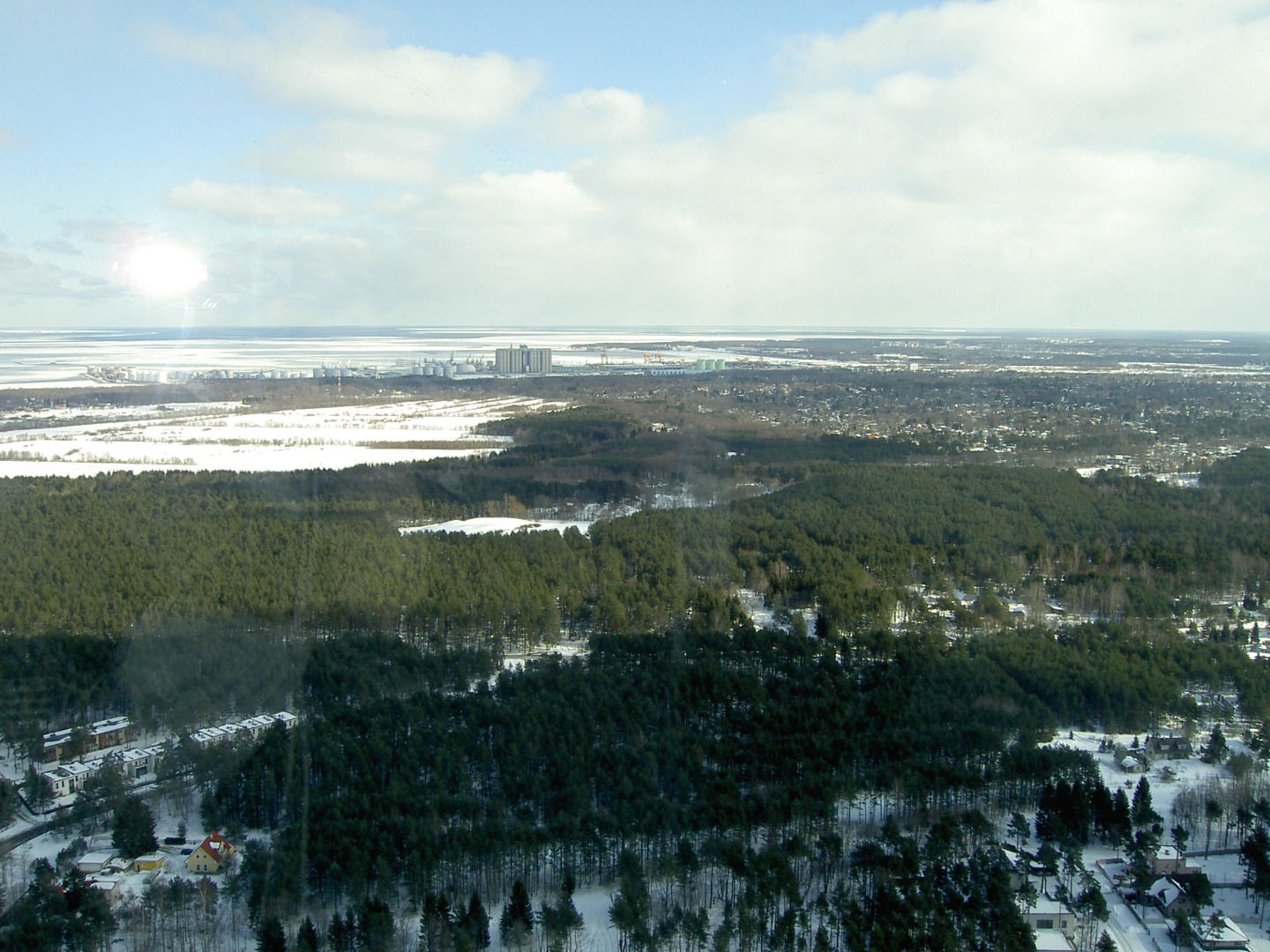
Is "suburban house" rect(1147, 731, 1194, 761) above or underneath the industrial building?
underneath

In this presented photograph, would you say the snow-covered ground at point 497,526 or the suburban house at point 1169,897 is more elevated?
the snow-covered ground at point 497,526

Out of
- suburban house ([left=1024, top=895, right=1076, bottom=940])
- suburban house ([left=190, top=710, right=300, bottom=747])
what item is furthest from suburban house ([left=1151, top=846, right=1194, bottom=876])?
suburban house ([left=190, top=710, right=300, bottom=747])

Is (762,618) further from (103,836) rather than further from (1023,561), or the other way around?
(103,836)

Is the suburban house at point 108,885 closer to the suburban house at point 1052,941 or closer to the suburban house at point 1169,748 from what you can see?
the suburban house at point 1052,941

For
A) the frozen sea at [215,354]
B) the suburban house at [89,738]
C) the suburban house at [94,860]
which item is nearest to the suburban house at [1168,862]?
the suburban house at [94,860]

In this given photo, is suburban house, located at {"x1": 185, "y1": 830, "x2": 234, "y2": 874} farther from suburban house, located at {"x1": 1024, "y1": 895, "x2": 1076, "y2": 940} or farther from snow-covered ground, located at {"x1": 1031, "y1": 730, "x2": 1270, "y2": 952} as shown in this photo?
snow-covered ground, located at {"x1": 1031, "y1": 730, "x2": 1270, "y2": 952}

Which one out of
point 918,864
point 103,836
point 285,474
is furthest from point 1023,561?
point 285,474
